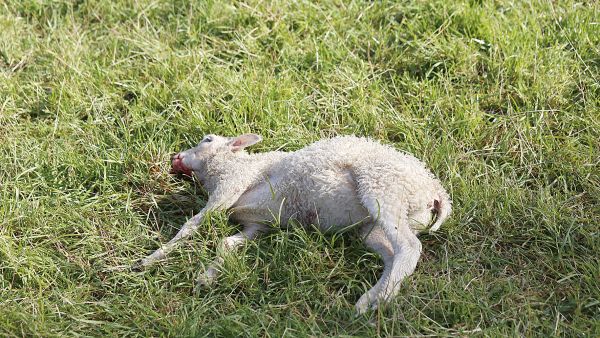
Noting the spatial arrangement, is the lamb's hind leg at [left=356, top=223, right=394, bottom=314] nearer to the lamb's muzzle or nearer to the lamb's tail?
the lamb's tail

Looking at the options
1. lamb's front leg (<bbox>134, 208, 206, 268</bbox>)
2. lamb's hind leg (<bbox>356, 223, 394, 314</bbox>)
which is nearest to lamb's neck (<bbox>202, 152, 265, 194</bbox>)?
lamb's front leg (<bbox>134, 208, 206, 268</bbox>)

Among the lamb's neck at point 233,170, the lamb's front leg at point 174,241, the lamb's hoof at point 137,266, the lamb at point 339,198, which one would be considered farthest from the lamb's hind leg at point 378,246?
the lamb's hoof at point 137,266

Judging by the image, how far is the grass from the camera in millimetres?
4184

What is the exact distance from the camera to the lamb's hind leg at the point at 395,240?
4.13 meters

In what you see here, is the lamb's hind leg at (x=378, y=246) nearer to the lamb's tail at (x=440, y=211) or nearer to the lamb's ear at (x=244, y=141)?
the lamb's tail at (x=440, y=211)

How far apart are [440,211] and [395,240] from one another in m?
0.42

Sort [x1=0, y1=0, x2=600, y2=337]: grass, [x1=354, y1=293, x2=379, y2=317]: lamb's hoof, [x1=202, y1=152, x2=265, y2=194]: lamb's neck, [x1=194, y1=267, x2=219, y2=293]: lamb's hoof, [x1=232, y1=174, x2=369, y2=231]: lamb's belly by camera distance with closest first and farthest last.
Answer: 1. [x1=354, y1=293, x2=379, y2=317]: lamb's hoof
2. [x1=0, y1=0, x2=600, y2=337]: grass
3. [x1=194, y1=267, x2=219, y2=293]: lamb's hoof
4. [x1=232, y1=174, x2=369, y2=231]: lamb's belly
5. [x1=202, y1=152, x2=265, y2=194]: lamb's neck

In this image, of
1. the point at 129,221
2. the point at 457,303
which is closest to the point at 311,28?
the point at 129,221

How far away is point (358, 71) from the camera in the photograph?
19.1 ft

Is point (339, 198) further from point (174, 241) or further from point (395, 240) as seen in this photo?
point (174, 241)

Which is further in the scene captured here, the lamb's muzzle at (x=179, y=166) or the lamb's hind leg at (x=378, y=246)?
the lamb's muzzle at (x=179, y=166)

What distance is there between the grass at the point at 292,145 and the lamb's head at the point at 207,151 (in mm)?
117

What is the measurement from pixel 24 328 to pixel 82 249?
658mm

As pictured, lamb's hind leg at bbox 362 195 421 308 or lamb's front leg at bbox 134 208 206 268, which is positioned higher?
lamb's hind leg at bbox 362 195 421 308
